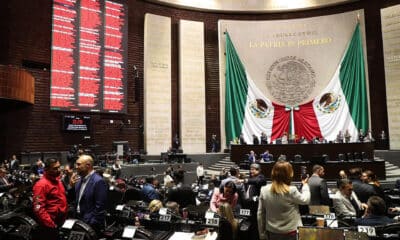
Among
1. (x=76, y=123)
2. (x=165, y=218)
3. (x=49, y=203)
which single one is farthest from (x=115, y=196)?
(x=76, y=123)

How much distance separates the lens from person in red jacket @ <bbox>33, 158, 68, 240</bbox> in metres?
3.49

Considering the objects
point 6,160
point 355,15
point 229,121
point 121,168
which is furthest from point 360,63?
point 6,160

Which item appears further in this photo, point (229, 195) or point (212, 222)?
point (229, 195)

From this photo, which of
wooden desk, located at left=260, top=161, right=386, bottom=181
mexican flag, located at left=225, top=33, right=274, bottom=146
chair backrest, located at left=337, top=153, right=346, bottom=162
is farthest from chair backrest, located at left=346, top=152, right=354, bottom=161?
mexican flag, located at left=225, top=33, right=274, bottom=146

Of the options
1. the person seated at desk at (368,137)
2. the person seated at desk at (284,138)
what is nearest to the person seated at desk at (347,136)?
the person seated at desk at (368,137)

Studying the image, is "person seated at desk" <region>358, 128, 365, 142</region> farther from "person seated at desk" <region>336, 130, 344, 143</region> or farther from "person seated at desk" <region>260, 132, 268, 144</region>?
"person seated at desk" <region>260, 132, 268, 144</region>

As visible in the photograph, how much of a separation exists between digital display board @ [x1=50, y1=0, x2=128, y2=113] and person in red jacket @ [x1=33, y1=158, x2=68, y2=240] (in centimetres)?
1093

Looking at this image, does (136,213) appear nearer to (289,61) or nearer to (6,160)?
(6,160)

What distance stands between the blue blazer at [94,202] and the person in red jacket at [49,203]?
0.39 metres

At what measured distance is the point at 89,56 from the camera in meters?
14.7

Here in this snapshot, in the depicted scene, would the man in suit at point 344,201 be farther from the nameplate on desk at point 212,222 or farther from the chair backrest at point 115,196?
the chair backrest at point 115,196

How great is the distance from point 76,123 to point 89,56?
9.35 ft

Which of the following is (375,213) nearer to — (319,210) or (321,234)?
(319,210)

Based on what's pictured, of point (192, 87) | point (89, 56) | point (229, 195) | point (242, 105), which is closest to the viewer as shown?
point (229, 195)
